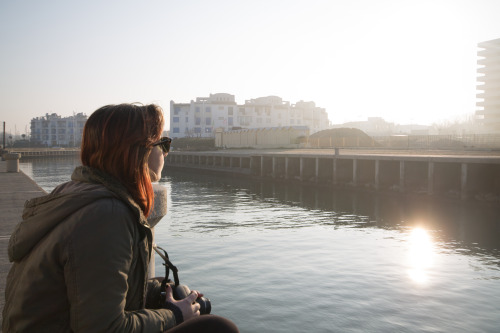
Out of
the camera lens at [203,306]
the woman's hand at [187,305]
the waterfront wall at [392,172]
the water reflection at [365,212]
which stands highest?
the woman's hand at [187,305]

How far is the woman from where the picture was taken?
2033mm

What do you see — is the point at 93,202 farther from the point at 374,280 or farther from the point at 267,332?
the point at 374,280

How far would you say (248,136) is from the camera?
73.8 metres

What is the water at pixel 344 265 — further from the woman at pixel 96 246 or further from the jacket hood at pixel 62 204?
the jacket hood at pixel 62 204

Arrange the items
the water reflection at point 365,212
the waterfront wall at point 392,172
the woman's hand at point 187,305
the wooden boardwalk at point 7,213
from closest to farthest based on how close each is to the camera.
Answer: the woman's hand at point 187,305, the wooden boardwalk at point 7,213, the water reflection at point 365,212, the waterfront wall at point 392,172

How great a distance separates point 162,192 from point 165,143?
184 centimetres

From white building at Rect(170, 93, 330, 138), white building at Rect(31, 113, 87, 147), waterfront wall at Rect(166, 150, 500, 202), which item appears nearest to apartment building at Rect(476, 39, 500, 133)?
white building at Rect(170, 93, 330, 138)

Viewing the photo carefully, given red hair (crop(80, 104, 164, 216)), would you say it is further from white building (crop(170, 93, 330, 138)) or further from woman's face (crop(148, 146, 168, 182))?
white building (crop(170, 93, 330, 138))

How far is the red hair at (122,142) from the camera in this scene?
2322 millimetres

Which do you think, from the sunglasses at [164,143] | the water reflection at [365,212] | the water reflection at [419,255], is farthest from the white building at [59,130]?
the sunglasses at [164,143]

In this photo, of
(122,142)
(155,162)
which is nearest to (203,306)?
(155,162)

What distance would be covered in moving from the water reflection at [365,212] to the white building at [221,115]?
89.5 metres

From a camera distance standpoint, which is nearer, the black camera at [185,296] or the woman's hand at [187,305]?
the woman's hand at [187,305]

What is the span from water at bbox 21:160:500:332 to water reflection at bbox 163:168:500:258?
0.26 ft
